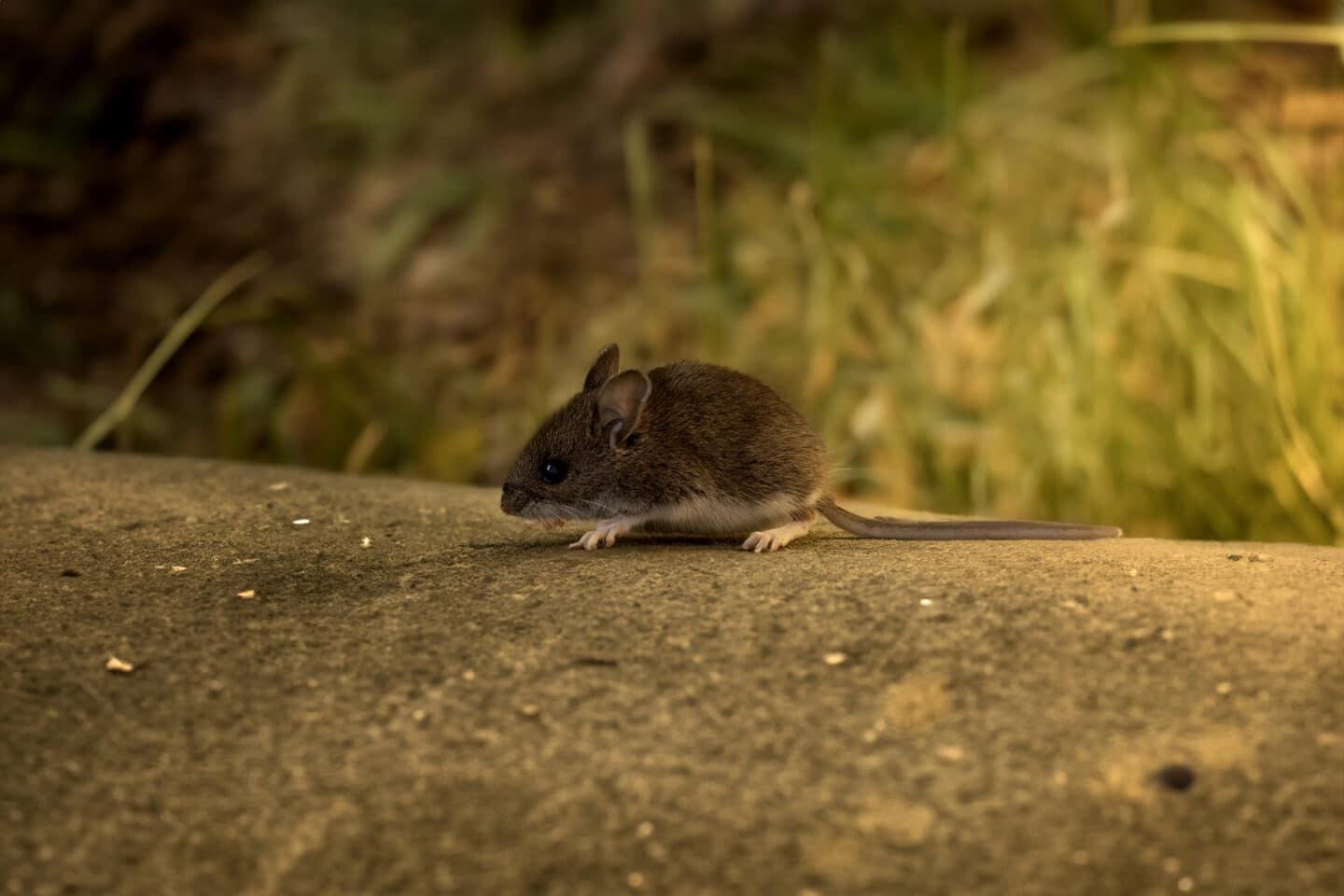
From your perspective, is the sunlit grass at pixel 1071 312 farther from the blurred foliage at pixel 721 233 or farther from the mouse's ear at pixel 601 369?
the mouse's ear at pixel 601 369

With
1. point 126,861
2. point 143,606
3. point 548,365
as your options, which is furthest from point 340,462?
point 126,861

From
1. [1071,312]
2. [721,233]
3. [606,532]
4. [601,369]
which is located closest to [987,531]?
[606,532]

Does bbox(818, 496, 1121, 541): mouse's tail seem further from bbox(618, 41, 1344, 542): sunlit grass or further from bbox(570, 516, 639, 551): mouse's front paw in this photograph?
bbox(570, 516, 639, 551): mouse's front paw

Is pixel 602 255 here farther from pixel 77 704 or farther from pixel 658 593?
pixel 77 704

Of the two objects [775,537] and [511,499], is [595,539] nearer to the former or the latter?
[511,499]

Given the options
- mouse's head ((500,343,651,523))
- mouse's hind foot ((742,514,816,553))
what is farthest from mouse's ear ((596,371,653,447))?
mouse's hind foot ((742,514,816,553))

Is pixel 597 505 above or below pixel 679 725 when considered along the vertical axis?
above
